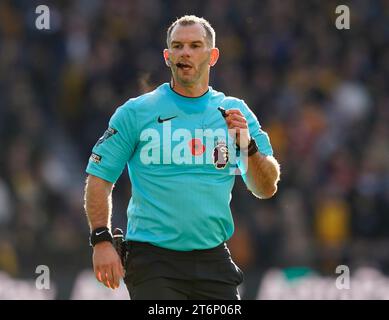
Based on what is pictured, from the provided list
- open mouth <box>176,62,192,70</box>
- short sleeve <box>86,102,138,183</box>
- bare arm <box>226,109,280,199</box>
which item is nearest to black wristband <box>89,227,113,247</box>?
short sleeve <box>86,102,138,183</box>

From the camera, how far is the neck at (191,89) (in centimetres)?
692

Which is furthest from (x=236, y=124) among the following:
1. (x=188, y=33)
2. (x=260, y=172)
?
(x=188, y=33)

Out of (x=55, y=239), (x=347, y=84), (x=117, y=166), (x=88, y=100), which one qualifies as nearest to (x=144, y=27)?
(x=88, y=100)

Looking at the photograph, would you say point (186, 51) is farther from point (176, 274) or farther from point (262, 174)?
point (176, 274)

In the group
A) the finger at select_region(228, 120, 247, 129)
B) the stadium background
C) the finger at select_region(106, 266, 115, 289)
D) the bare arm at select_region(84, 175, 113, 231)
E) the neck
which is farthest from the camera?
the stadium background

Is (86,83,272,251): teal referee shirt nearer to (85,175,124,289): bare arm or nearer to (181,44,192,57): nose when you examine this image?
(85,175,124,289): bare arm

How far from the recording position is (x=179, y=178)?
671 cm

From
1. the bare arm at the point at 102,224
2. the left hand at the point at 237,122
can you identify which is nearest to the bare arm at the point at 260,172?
the left hand at the point at 237,122

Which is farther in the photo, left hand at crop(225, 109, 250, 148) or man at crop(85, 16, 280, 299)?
man at crop(85, 16, 280, 299)

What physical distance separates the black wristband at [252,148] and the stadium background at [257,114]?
555cm

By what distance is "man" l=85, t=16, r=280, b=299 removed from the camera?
664 cm

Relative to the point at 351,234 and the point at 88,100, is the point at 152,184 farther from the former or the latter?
the point at 88,100

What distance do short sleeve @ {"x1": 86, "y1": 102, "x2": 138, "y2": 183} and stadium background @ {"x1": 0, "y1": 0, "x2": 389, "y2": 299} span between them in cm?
542

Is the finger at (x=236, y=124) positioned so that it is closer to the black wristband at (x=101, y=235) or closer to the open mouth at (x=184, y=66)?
the open mouth at (x=184, y=66)
